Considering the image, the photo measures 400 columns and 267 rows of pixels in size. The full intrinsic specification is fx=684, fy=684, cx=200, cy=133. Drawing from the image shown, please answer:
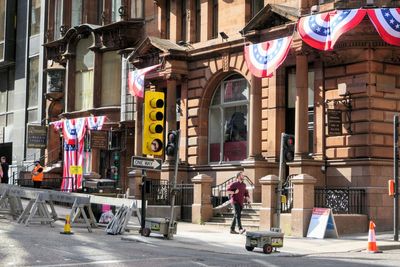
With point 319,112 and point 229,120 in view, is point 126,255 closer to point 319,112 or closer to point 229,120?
point 319,112

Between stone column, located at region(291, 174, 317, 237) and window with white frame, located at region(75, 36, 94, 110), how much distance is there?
18520 millimetres

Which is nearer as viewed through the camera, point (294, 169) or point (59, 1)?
point (294, 169)

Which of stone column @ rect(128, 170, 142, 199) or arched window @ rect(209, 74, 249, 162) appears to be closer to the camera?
stone column @ rect(128, 170, 142, 199)

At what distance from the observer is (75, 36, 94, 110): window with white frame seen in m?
37.5

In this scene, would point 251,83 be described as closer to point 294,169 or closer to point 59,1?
point 294,169

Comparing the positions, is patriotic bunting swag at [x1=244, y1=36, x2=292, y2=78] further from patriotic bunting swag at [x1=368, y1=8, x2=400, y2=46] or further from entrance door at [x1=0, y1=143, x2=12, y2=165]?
entrance door at [x1=0, y1=143, x2=12, y2=165]

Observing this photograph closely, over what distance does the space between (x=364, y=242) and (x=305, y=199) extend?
7.67 feet

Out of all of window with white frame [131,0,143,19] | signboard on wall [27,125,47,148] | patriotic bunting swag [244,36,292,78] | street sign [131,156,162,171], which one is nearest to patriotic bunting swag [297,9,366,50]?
patriotic bunting swag [244,36,292,78]

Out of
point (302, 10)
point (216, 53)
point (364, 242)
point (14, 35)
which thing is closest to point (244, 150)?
point (216, 53)

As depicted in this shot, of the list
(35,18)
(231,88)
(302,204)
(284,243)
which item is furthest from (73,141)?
(284,243)

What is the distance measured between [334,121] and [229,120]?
6.56 m

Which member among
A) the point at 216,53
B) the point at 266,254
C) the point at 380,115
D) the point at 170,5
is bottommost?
the point at 266,254

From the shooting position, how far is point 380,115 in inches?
907

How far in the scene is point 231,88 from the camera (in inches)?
1136
